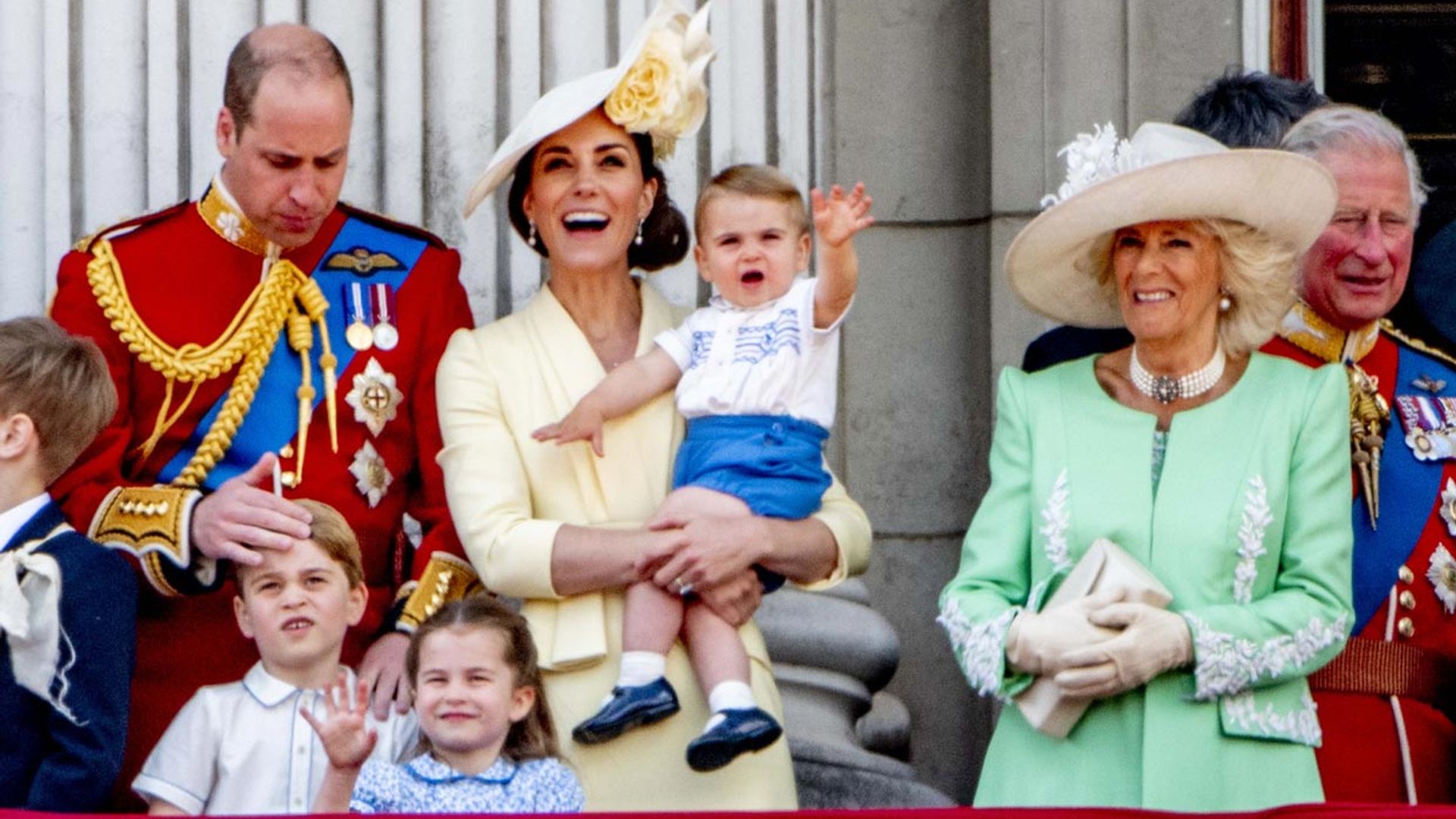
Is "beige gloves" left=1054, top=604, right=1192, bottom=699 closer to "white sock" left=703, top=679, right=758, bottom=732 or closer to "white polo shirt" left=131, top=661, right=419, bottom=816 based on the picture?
"white sock" left=703, top=679, right=758, bottom=732

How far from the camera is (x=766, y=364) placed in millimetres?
5297

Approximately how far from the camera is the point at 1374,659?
5.29 m

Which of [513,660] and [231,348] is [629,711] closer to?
[513,660]

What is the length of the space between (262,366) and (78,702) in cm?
82

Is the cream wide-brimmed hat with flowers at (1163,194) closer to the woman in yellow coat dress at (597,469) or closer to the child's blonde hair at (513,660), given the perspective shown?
the woman in yellow coat dress at (597,469)

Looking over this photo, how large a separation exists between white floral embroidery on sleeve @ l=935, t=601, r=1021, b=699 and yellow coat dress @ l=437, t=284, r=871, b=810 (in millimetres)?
386

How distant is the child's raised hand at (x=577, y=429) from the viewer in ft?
17.4

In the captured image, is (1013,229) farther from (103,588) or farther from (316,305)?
(103,588)

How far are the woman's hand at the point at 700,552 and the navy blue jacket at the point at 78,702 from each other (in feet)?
2.69

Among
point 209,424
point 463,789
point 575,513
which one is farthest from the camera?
point 209,424

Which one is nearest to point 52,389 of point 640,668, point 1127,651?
point 640,668

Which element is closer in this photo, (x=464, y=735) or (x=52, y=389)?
(x=464, y=735)

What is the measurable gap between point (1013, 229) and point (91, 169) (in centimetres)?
184

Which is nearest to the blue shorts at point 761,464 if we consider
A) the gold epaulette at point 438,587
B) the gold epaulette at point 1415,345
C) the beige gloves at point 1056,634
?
the gold epaulette at point 438,587
